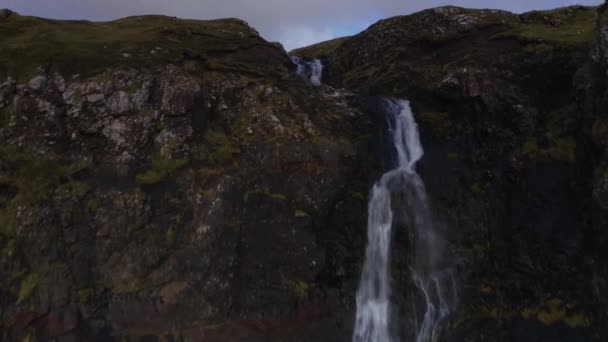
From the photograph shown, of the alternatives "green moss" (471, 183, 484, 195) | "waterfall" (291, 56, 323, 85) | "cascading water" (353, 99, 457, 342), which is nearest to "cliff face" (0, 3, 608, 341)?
"green moss" (471, 183, 484, 195)

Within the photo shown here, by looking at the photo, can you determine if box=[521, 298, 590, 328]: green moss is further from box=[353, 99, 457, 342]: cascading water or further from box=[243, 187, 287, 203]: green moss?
box=[243, 187, 287, 203]: green moss

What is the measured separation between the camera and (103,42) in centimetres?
2452

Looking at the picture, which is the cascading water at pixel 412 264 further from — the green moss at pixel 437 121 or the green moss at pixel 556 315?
the green moss at pixel 556 315

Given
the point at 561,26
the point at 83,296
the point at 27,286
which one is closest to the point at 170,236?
the point at 83,296

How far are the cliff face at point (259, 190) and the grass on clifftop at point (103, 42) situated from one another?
15 cm

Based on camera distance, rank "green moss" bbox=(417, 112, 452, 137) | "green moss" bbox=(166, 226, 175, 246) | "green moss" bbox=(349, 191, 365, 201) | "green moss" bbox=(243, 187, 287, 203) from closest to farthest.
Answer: "green moss" bbox=(166, 226, 175, 246) → "green moss" bbox=(243, 187, 287, 203) → "green moss" bbox=(349, 191, 365, 201) → "green moss" bbox=(417, 112, 452, 137)

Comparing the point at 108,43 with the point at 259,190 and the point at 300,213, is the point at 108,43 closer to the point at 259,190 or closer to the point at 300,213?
the point at 259,190

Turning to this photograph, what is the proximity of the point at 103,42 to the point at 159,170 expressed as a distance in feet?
27.7

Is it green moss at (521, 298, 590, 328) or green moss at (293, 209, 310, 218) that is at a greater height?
green moss at (293, 209, 310, 218)

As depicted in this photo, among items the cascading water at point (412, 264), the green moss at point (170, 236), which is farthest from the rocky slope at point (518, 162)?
the green moss at point (170, 236)

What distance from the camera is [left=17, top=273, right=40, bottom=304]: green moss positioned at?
17719mm

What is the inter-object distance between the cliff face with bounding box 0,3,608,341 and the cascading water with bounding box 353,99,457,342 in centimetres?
51

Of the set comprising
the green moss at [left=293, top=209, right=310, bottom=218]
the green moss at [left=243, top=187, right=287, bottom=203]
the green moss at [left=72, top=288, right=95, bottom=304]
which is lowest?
the green moss at [left=72, top=288, right=95, bottom=304]

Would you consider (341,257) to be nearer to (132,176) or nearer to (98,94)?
(132,176)
